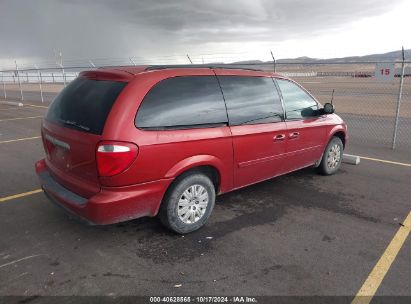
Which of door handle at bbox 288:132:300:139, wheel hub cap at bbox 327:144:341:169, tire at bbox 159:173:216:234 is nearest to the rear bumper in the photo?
tire at bbox 159:173:216:234

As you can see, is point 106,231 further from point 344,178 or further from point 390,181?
point 390,181

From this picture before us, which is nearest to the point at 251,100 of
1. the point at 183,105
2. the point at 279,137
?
the point at 279,137

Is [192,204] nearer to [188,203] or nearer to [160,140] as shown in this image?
[188,203]

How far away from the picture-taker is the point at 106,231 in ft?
12.5

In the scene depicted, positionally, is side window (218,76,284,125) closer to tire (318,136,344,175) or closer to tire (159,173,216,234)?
tire (159,173,216,234)

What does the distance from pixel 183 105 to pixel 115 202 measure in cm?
118

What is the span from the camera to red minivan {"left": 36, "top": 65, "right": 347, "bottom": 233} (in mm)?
3135

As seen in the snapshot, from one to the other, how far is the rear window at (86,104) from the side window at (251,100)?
127cm

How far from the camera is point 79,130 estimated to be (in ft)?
10.8

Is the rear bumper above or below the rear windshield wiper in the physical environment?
below

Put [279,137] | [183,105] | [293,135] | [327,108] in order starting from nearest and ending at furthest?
[183,105] < [279,137] < [293,135] < [327,108]

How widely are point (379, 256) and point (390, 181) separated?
2601mm

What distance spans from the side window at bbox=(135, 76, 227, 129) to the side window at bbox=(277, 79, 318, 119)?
124 cm

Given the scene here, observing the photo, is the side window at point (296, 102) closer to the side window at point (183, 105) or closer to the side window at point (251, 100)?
the side window at point (251, 100)
